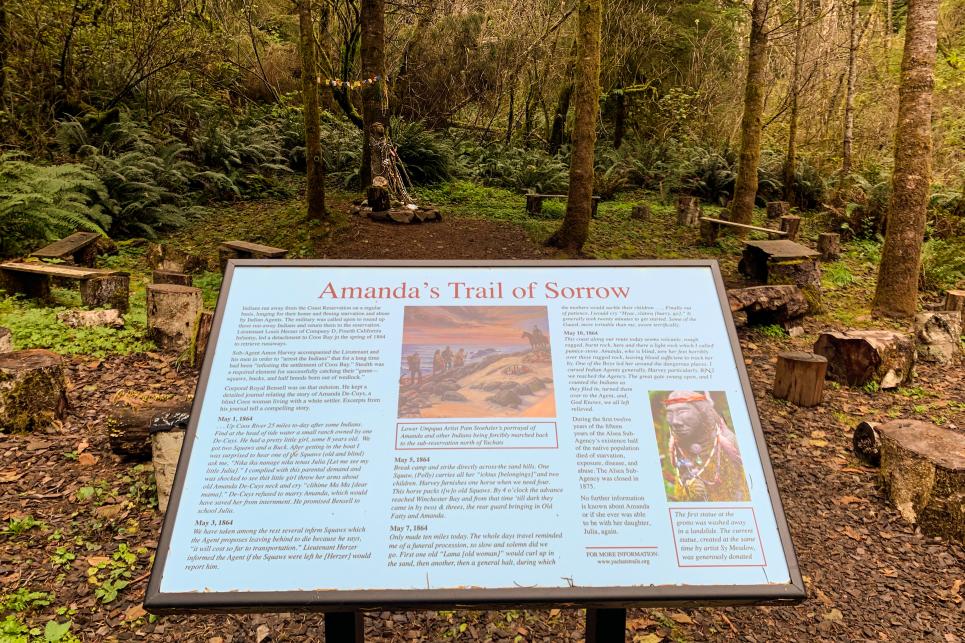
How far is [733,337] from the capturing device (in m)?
2.14

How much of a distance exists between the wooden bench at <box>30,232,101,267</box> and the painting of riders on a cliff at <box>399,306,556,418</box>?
21.6ft

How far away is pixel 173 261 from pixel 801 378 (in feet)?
24.5

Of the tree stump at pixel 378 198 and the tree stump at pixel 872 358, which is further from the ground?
the tree stump at pixel 378 198

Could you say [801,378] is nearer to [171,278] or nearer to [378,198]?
[171,278]

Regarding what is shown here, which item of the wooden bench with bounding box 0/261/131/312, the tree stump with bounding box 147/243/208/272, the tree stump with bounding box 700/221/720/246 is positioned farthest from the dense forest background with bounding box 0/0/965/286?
the tree stump with bounding box 700/221/720/246

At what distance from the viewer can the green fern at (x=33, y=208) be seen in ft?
23.6

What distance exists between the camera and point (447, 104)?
17656mm

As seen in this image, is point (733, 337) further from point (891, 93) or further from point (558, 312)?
point (891, 93)

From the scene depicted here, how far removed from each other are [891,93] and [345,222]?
14.7 meters

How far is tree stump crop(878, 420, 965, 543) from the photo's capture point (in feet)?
11.0

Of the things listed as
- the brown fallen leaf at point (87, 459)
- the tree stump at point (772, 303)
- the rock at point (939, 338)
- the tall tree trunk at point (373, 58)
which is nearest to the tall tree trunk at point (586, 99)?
the tree stump at point (772, 303)

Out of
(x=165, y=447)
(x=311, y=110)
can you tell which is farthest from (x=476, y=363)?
(x=311, y=110)

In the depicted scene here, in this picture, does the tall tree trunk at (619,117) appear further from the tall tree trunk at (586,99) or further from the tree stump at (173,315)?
the tree stump at (173,315)

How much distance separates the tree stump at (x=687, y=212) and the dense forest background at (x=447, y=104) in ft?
8.14
